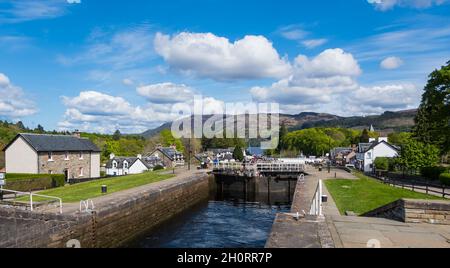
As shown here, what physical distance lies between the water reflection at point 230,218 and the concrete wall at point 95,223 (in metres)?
1.05

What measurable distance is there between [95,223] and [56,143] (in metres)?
30.0

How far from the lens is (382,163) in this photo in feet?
196

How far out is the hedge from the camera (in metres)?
33.1

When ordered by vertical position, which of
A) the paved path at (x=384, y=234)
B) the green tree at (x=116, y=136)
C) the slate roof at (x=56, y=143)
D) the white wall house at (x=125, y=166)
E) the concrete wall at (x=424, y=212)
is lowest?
the white wall house at (x=125, y=166)

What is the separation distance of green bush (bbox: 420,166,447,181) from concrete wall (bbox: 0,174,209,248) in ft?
97.1

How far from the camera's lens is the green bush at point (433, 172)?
39.8m

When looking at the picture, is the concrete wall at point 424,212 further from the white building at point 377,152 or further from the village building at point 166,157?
the village building at point 166,157

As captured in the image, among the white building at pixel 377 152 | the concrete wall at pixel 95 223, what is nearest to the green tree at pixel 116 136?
the white building at pixel 377 152

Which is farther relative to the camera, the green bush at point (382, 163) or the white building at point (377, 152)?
the white building at point (377, 152)

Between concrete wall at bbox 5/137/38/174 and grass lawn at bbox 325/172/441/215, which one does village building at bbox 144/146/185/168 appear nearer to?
concrete wall at bbox 5/137/38/174
